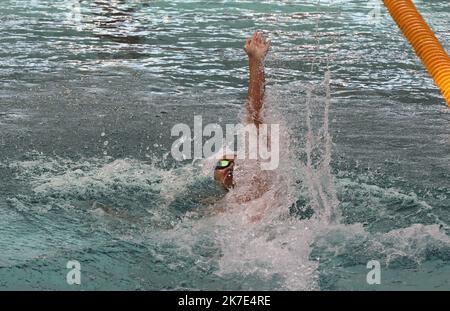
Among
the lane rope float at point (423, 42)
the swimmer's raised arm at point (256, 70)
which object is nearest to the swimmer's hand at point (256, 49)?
the swimmer's raised arm at point (256, 70)

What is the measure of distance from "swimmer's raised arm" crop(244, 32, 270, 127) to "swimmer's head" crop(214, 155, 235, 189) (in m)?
0.36

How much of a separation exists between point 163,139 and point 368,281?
2.94 metres

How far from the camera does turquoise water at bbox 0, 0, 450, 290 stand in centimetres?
471

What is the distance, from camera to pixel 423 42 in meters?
4.52

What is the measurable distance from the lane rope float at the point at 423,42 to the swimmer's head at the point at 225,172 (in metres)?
1.35

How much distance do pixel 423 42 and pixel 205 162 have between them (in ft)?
8.21

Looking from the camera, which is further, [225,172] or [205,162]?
[205,162]

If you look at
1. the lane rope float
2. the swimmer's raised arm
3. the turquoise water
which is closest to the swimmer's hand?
the swimmer's raised arm

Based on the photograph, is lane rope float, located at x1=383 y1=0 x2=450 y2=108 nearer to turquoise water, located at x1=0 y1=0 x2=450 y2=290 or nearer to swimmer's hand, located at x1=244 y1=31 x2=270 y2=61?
swimmer's hand, located at x1=244 y1=31 x2=270 y2=61

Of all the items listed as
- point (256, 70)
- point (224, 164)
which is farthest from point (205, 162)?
point (256, 70)

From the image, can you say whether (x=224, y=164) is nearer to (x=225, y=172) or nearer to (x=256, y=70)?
(x=225, y=172)

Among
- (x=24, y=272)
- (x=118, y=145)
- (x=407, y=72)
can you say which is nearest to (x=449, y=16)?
(x=407, y=72)

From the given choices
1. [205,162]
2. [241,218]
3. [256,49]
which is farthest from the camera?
[205,162]

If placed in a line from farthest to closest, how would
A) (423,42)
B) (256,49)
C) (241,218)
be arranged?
(241,218), (256,49), (423,42)
